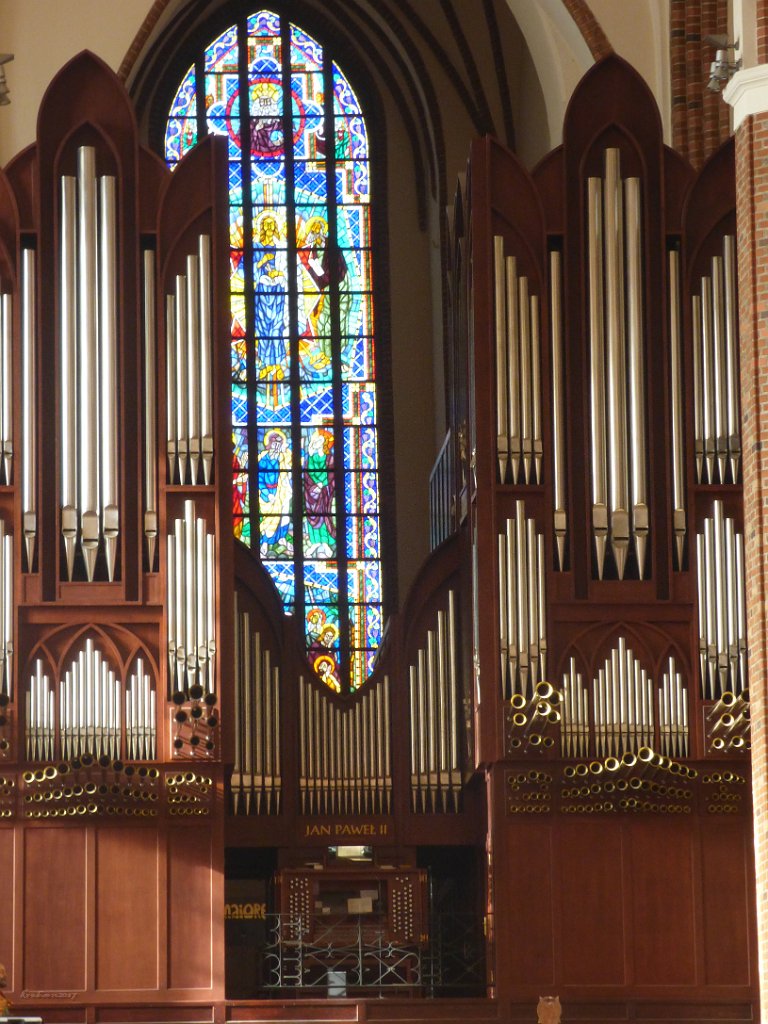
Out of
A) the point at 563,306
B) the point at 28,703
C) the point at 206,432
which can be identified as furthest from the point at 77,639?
the point at 563,306

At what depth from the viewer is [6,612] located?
18.2m

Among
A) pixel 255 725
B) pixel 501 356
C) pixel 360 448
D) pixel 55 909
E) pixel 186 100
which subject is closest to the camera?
pixel 55 909

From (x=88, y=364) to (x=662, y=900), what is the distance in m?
6.29

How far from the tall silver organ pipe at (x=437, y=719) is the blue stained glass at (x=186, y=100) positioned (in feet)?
28.6

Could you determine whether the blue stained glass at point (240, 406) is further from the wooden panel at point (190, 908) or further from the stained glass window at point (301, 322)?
the wooden panel at point (190, 908)

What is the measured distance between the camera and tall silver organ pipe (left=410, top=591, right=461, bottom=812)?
19.6 metres

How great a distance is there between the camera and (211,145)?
62.8 feet

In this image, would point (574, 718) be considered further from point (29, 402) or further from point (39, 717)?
point (29, 402)

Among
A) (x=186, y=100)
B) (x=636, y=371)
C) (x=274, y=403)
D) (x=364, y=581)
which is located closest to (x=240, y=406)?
(x=274, y=403)

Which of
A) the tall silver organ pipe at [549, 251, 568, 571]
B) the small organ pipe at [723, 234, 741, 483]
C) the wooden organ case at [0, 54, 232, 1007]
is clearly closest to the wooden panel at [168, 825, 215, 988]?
the wooden organ case at [0, 54, 232, 1007]

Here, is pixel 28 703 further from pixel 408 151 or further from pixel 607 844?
pixel 408 151

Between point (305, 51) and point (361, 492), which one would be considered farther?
point (305, 51)

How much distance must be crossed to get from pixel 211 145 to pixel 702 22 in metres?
4.78

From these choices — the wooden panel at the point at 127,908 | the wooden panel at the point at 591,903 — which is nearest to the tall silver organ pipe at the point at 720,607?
the wooden panel at the point at 591,903
